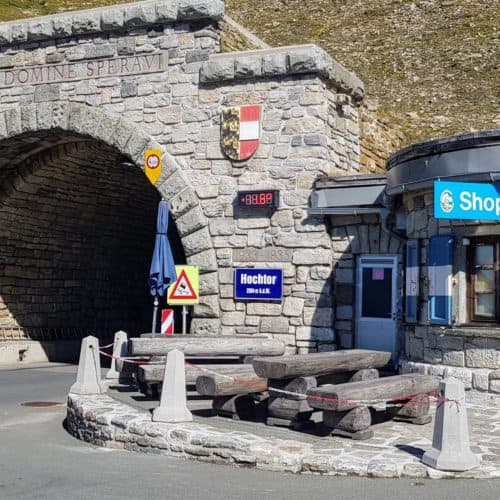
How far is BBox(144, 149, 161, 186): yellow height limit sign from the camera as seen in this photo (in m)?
14.2

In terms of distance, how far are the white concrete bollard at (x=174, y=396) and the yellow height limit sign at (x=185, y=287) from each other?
4.62m

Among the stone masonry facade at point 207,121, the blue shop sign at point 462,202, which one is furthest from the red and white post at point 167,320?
the blue shop sign at point 462,202

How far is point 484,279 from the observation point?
34.0ft

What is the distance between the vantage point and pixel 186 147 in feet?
46.5

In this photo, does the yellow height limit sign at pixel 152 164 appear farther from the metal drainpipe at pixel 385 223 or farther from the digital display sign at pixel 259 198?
the metal drainpipe at pixel 385 223

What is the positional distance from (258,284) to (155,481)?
671 centimetres

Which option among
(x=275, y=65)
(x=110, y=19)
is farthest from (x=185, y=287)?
(x=110, y=19)

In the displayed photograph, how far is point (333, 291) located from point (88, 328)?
8642 mm

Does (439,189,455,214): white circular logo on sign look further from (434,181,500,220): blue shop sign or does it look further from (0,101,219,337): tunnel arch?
(0,101,219,337): tunnel arch

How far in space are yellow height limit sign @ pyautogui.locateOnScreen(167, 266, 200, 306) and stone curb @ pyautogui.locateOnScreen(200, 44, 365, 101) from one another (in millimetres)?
3266

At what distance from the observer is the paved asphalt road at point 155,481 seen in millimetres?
6488

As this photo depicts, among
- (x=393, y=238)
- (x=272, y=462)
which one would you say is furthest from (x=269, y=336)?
(x=272, y=462)

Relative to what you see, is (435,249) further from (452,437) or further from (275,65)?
(275,65)

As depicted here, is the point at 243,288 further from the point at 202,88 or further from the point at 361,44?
the point at 361,44
